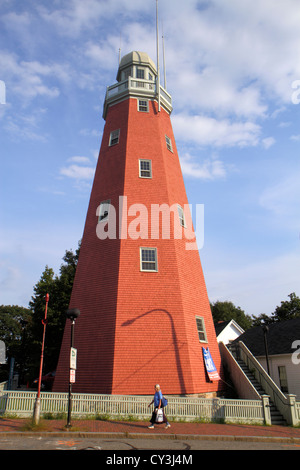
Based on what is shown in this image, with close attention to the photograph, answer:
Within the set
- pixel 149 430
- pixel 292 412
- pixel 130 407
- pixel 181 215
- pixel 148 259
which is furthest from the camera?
pixel 181 215

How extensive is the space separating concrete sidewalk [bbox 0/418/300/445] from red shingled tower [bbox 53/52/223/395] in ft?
8.80

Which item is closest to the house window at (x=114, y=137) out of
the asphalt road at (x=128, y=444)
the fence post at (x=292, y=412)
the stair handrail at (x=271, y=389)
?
the stair handrail at (x=271, y=389)

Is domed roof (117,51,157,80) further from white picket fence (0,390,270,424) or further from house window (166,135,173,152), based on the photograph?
white picket fence (0,390,270,424)

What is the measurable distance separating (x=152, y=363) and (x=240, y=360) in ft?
27.1

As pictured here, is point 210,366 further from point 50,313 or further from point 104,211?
point 50,313

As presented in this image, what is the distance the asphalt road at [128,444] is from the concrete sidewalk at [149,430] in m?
0.23

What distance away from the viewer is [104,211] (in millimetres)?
21859

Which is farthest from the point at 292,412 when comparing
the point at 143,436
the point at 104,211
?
the point at 104,211

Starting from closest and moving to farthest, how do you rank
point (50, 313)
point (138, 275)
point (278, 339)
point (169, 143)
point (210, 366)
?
point (210, 366), point (138, 275), point (169, 143), point (278, 339), point (50, 313)

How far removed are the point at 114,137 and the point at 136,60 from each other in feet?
24.8

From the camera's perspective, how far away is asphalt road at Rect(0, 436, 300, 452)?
396 inches

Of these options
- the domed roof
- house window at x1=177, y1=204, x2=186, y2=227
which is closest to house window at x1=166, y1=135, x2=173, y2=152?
house window at x1=177, y1=204, x2=186, y2=227
